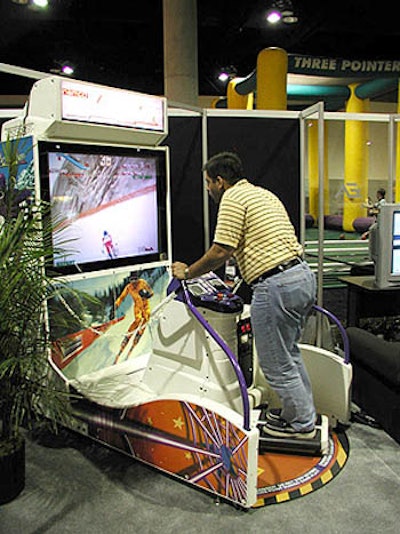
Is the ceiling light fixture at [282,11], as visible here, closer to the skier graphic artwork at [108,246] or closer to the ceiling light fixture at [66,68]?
the ceiling light fixture at [66,68]

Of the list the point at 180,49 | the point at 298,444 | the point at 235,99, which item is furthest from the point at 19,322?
the point at 235,99

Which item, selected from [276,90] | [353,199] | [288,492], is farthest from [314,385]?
[353,199]

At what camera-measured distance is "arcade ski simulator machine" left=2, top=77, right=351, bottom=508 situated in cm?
261

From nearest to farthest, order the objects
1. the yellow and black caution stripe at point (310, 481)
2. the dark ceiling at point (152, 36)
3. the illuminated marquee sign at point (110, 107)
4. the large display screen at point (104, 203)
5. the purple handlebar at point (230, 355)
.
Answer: the purple handlebar at point (230, 355)
the yellow and black caution stripe at point (310, 481)
the illuminated marquee sign at point (110, 107)
the large display screen at point (104, 203)
the dark ceiling at point (152, 36)

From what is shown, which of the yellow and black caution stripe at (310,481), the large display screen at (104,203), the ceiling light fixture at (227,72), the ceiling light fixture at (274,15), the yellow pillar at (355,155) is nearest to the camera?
the yellow and black caution stripe at (310,481)

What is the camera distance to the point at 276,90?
22.6 feet

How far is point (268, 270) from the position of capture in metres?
2.78

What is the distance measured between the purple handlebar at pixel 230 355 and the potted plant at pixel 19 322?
0.67 m

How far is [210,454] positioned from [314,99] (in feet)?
34.5

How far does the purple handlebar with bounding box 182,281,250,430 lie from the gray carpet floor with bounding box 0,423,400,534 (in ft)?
1.49

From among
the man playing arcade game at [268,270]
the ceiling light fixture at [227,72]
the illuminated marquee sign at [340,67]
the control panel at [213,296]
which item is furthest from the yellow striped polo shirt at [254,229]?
the ceiling light fixture at [227,72]

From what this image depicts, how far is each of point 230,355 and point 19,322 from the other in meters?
0.95

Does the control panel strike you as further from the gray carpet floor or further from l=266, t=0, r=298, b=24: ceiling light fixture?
l=266, t=0, r=298, b=24: ceiling light fixture

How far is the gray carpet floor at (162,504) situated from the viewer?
2373mm
